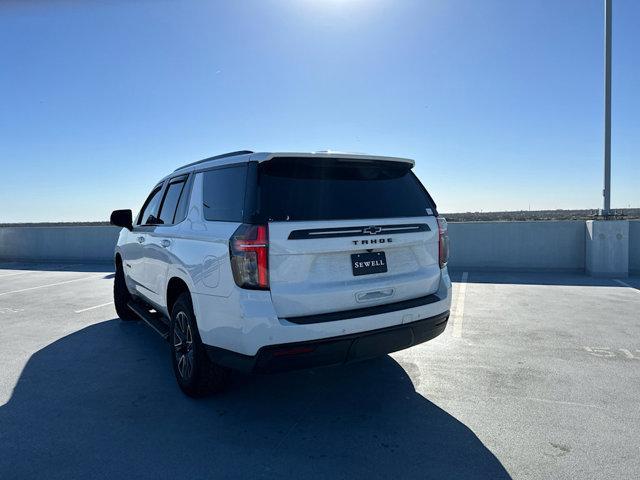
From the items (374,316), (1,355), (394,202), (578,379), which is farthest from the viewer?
(1,355)

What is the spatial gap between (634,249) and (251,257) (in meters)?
10.1

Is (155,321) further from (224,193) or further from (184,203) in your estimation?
(224,193)

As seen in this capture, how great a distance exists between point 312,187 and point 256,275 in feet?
2.58

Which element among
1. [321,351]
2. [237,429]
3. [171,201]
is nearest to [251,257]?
[321,351]

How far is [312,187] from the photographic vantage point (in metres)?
3.23

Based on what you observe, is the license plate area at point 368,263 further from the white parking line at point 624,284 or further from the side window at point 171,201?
the white parking line at point 624,284

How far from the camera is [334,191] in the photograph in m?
3.30

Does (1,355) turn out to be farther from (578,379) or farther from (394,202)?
(578,379)

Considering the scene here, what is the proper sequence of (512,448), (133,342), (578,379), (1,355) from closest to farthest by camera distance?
(512,448), (578,379), (1,355), (133,342)

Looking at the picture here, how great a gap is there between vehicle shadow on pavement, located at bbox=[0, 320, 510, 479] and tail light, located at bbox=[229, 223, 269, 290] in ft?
3.61

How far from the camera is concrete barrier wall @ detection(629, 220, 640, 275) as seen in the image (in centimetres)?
976

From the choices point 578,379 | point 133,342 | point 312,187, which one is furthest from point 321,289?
point 133,342

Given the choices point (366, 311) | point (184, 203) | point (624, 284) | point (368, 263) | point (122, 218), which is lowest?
point (624, 284)

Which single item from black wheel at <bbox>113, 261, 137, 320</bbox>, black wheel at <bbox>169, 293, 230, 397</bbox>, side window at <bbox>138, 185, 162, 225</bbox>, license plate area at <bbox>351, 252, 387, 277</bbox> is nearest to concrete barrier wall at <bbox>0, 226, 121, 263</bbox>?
black wheel at <bbox>113, 261, 137, 320</bbox>
